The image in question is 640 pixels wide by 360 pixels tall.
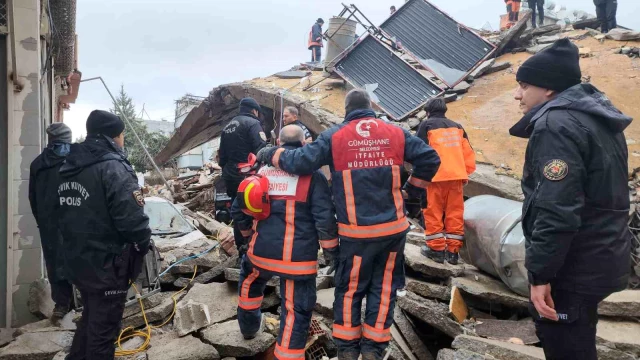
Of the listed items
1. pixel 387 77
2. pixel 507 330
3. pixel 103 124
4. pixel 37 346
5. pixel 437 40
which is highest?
pixel 437 40

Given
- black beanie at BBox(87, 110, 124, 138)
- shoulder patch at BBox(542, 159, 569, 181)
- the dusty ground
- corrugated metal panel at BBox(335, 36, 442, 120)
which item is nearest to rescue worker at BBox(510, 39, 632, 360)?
shoulder patch at BBox(542, 159, 569, 181)

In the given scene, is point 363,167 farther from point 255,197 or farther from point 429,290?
point 429,290

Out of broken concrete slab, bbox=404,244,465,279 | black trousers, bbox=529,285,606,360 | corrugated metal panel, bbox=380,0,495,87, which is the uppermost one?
corrugated metal panel, bbox=380,0,495,87

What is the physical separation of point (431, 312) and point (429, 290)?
454 millimetres

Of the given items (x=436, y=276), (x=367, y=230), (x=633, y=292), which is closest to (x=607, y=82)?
(x=633, y=292)

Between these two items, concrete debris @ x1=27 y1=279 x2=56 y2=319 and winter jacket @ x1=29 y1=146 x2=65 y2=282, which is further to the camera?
concrete debris @ x1=27 y1=279 x2=56 y2=319

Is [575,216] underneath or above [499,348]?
above

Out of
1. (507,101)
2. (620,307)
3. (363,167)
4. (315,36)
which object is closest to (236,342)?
(363,167)

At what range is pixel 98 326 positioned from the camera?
310 centimetres

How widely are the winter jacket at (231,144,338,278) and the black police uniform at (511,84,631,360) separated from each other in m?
1.42

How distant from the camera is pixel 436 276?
4.34 meters

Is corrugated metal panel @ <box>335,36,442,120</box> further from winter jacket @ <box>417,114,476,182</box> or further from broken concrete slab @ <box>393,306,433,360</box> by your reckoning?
broken concrete slab @ <box>393,306,433,360</box>

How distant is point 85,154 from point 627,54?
9163mm

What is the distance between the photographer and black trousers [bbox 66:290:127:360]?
10.2 feet
